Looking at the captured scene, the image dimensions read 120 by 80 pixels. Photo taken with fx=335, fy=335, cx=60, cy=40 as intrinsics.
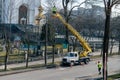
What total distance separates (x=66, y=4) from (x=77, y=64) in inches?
532

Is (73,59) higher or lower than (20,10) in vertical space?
lower

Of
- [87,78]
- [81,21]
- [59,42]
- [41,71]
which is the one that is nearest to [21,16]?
[81,21]

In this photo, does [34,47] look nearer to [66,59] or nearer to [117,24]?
[66,59]

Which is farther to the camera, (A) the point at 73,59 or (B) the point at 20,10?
(B) the point at 20,10

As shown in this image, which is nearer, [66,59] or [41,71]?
[41,71]

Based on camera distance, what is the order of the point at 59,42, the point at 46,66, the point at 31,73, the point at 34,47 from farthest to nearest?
the point at 59,42
the point at 34,47
the point at 46,66
the point at 31,73

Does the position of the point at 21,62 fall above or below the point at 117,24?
below

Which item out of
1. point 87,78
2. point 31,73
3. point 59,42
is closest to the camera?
point 87,78

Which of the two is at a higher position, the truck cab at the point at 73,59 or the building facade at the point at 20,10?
the building facade at the point at 20,10

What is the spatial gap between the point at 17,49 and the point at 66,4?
13800 mm

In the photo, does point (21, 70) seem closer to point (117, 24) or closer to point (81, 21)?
point (81, 21)

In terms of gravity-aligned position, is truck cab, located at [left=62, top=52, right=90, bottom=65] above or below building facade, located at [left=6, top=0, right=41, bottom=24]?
below

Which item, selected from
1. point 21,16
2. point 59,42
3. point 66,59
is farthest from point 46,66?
point 21,16

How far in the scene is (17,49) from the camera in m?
63.8
